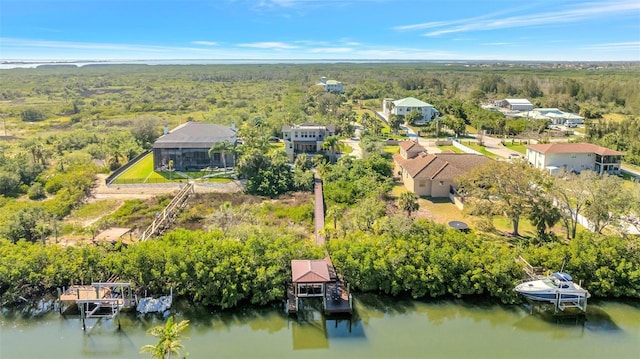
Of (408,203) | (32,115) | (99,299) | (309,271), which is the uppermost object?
(32,115)

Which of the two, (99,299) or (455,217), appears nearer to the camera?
(99,299)

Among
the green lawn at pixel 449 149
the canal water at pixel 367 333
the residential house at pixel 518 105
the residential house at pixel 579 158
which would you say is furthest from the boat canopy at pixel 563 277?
the residential house at pixel 518 105

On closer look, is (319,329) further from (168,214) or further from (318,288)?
(168,214)

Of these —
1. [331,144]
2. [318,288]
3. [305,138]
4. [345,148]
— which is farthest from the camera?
[345,148]

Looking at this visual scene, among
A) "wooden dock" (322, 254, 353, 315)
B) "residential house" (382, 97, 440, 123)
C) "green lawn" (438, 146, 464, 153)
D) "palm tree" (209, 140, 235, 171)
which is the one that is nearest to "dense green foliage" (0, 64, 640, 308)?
"wooden dock" (322, 254, 353, 315)

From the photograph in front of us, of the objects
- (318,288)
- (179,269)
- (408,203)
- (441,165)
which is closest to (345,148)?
(441,165)

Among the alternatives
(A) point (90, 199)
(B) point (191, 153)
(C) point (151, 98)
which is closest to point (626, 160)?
(B) point (191, 153)
